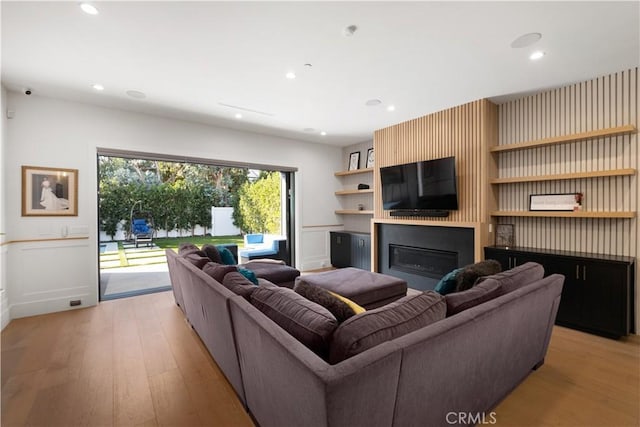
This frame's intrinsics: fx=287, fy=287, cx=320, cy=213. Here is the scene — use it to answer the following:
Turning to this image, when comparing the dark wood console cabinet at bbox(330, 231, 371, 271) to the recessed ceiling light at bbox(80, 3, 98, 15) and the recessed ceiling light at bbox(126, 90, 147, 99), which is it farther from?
the recessed ceiling light at bbox(80, 3, 98, 15)

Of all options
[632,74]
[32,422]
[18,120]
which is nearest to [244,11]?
[32,422]

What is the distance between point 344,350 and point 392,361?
0.61ft

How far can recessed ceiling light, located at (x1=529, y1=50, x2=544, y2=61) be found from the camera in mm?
2594

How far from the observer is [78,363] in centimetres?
241

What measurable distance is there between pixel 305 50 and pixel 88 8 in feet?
5.17

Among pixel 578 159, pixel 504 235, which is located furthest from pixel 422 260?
pixel 578 159

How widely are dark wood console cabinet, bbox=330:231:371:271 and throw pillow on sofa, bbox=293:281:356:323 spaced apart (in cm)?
396

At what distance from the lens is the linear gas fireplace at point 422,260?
13.7 ft

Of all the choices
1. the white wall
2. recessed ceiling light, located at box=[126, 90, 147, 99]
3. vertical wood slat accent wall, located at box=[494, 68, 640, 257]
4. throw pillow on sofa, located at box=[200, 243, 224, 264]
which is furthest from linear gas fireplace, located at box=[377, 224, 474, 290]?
recessed ceiling light, located at box=[126, 90, 147, 99]

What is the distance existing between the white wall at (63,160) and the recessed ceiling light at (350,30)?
10.6ft

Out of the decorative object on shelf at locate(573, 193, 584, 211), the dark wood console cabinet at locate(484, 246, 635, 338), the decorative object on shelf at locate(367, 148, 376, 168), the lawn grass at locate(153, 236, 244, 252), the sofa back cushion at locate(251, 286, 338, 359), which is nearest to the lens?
the sofa back cushion at locate(251, 286, 338, 359)

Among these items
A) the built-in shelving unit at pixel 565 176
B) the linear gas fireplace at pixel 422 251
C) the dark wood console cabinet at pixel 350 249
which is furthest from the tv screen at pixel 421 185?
the dark wood console cabinet at pixel 350 249

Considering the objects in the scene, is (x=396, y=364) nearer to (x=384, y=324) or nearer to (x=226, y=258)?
(x=384, y=324)

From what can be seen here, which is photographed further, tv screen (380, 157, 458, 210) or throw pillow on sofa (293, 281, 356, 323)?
tv screen (380, 157, 458, 210)
